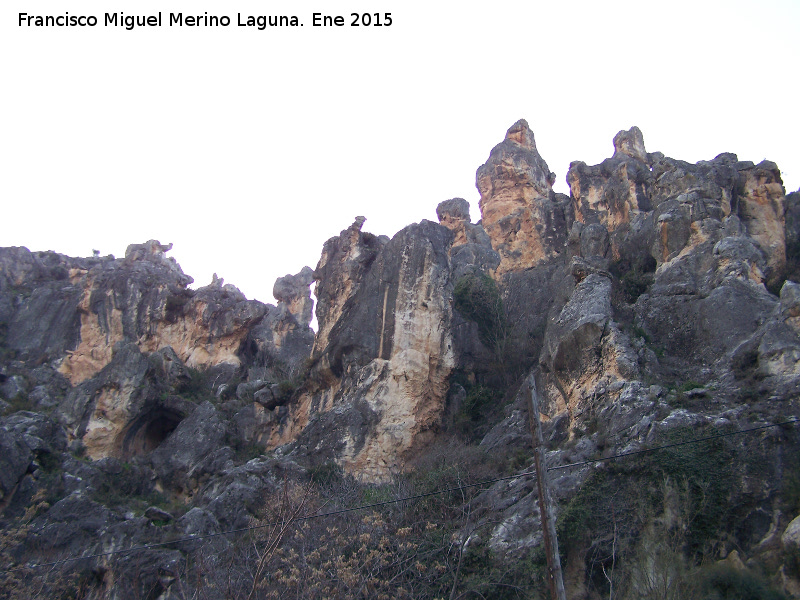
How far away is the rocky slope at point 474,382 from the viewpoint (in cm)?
1673

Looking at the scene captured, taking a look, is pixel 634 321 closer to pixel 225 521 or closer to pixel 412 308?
pixel 412 308

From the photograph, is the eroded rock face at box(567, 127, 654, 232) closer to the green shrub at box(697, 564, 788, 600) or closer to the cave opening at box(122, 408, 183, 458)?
the green shrub at box(697, 564, 788, 600)

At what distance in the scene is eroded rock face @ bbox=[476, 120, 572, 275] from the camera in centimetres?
3791

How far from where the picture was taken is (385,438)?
26.3 m

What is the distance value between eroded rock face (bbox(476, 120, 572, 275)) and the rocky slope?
0.16 meters

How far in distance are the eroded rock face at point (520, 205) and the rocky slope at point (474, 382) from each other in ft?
0.54

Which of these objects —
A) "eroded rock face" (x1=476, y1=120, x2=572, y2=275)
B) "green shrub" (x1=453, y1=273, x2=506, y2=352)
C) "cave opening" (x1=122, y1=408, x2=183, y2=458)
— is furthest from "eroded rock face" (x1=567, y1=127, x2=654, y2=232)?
"cave opening" (x1=122, y1=408, x2=183, y2=458)

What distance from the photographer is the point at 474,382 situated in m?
30.1

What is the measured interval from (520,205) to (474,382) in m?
15.1

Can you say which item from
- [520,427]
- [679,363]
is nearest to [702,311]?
[679,363]

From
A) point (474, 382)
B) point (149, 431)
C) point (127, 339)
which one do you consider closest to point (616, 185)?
point (474, 382)

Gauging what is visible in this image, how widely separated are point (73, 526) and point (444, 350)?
1545 cm

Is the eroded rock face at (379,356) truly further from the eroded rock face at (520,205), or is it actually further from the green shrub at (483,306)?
the eroded rock face at (520,205)

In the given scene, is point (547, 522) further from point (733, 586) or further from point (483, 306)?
point (483, 306)
